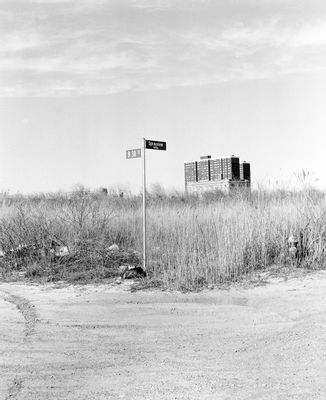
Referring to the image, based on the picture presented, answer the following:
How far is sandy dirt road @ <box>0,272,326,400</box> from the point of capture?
441cm

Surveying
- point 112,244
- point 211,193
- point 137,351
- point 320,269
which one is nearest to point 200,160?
point 211,193

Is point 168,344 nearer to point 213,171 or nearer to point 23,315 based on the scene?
point 23,315

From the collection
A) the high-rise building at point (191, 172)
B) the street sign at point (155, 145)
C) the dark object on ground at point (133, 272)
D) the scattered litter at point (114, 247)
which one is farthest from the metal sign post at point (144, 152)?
the high-rise building at point (191, 172)

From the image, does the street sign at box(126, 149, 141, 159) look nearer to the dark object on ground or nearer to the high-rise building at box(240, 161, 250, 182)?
the dark object on ground

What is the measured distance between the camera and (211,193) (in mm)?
23641

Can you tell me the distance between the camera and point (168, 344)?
5742 mm

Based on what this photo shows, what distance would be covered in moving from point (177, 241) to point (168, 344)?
559 cm

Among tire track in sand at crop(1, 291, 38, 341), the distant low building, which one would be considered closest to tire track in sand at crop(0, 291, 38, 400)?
tire track in sand at crop(1, 291, 38, 341)

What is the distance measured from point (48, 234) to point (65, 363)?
7.12 m

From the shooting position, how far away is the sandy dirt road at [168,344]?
4.41m

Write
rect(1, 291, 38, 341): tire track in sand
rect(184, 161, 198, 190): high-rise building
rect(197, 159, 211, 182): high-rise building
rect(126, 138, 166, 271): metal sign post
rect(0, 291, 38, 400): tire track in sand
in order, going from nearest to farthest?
rect(0, 291, 38, 400): tire track in sand → rect(1, 291, 38, 341): tire track in sand → rect(126, 138, 166, 271): metal sign post → rect(197, 159, 211, 182): high-rise building → rect(184, 161, 198, 190): high-rise building

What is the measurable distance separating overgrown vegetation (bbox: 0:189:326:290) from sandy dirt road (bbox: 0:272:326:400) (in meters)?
→ 0.85

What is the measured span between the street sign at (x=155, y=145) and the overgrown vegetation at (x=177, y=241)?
6.14 feet

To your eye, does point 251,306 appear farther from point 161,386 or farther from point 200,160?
point 200,160
